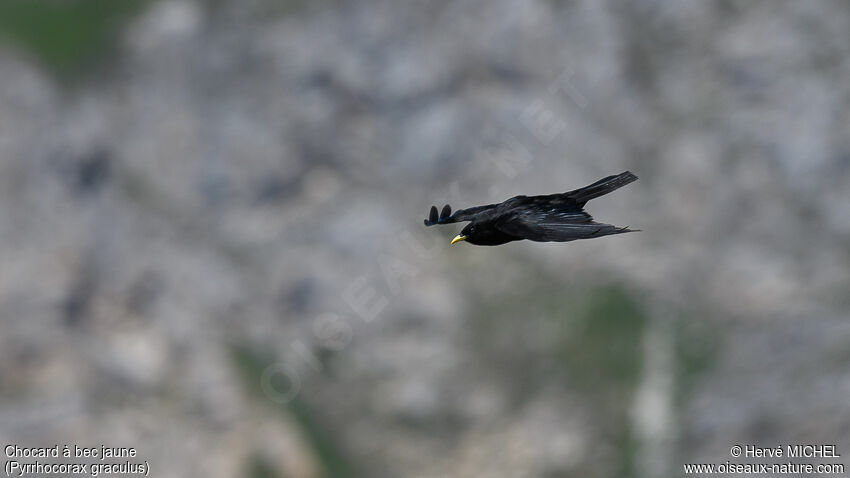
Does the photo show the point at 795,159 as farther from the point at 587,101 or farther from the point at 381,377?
the point at 381,377

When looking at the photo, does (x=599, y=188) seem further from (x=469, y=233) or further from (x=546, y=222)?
(x=469, y=233)

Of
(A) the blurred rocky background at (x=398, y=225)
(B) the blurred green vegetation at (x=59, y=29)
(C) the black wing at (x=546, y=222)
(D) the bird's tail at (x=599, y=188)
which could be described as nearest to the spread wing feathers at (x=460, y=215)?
(C) the black wing at (x=546, y=222)

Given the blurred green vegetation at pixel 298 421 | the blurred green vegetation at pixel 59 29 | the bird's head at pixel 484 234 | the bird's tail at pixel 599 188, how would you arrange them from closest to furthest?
the bird's tail at pixel 599 188
the bird's head at pixel 484 234
the blurred green vegetation at pixel 298 421
the blurred green vegetation at pixel 59 29

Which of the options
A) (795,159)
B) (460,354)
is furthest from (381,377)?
(795,159)

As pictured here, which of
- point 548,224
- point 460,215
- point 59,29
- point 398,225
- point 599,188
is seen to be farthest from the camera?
point 398,225

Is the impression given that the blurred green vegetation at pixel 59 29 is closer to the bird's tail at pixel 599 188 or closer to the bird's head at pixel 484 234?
the bird's head at pixel 484 234

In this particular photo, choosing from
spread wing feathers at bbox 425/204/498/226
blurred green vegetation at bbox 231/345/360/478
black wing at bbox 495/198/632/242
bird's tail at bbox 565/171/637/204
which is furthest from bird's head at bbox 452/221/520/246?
blurred green vegetation at bbox 231/345/360/478

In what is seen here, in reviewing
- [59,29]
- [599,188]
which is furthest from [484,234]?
[59,29]

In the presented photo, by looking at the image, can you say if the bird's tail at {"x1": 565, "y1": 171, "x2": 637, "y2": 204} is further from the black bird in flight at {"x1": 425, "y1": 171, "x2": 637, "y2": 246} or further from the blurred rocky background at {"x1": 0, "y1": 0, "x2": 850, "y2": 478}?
the blurred rocky background at {"x1": 0, "y1": 0, "x2": 850, "y2": 478}
